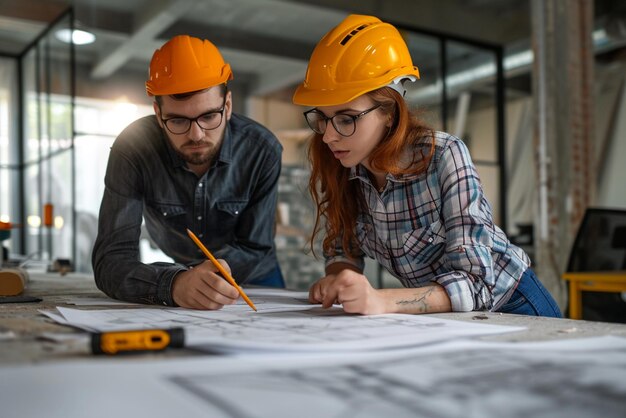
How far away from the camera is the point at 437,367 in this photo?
0.67 meters

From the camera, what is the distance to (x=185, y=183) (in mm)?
1761

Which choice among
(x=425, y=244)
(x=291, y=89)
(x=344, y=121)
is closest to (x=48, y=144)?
(x=291, y=89)

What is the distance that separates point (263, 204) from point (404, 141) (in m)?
0.62

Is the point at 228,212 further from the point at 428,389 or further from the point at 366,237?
the point at 428,389

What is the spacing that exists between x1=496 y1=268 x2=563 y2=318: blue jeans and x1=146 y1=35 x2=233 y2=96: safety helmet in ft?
3.20

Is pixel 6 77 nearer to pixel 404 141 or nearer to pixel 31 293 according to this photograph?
pixel 31 293

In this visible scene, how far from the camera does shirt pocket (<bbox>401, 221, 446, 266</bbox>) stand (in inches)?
52.7

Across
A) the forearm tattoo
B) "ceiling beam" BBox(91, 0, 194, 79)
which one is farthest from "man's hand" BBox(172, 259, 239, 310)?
"ceiling beam" BBox(91, 0, 194, 79)

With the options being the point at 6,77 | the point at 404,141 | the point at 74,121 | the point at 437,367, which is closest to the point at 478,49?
the point at 74,121

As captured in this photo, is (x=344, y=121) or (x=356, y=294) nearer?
(x=356, y=294)

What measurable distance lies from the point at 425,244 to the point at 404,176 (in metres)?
0.17

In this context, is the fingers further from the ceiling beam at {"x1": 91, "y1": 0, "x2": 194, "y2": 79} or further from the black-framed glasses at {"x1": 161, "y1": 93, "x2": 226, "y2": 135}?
the ceiling beam at {"x1": 91, "y1": 0, "x2": 194, "y2": 79}

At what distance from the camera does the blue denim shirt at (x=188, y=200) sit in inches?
61.1

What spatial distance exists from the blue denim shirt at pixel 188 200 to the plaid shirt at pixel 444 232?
0.45m
